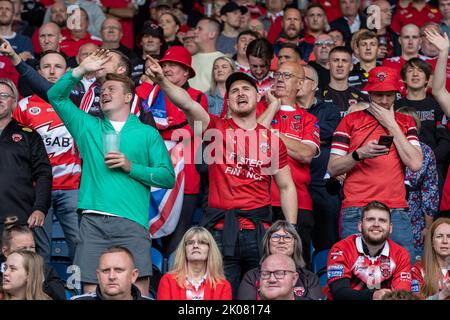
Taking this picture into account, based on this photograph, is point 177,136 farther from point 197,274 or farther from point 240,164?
point 197,274

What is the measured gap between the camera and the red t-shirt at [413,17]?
16281 millimetres

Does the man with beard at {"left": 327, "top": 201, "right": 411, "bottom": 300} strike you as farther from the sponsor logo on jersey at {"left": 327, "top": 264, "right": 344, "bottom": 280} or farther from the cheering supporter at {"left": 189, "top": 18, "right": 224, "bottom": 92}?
the cheering supporter at {"left": 189, "top": 18, "right": 224, "bottom": 92}

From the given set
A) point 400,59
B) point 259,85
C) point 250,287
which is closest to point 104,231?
point 250,287

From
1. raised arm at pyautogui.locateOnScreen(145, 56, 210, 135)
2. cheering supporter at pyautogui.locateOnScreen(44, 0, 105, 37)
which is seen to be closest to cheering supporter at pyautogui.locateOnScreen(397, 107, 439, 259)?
raised arm at pyautogui.locateOnScreen(145, 56, 210, 135)

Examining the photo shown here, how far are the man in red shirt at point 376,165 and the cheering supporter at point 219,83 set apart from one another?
229 centimetres

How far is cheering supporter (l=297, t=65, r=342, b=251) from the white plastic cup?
2.56 meters

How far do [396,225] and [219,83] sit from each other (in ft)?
10.2

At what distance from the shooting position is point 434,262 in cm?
985

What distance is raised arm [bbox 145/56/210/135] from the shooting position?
9023 millimetres

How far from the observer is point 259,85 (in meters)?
12.6

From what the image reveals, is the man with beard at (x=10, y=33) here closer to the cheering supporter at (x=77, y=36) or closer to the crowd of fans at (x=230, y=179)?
the cheering supporter at (x=77, y=36)

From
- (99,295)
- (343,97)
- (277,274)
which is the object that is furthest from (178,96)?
(343,97)

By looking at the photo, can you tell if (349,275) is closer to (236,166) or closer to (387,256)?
(387,256)
